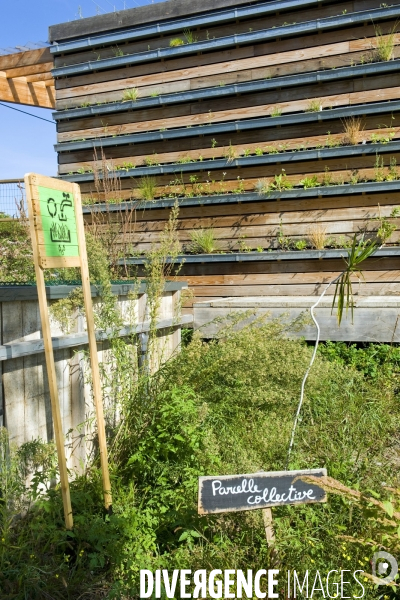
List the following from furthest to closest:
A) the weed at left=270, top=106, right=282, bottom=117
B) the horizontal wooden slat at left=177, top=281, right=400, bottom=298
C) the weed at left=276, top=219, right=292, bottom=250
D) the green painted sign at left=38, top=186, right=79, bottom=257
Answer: the weed at left=270, top=106, right=282, bottom=117
the weed at left=276, top=219, right=292, bottom=250
the horizontal wooden slat at left=177, top=281, right=400, bottom=298
the green painted sign at left=38, top=186, right=79, bottom=257

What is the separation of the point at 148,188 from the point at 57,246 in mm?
5252

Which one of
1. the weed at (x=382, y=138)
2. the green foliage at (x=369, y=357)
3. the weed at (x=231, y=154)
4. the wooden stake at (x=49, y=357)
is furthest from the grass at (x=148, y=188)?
the wooden stake at (x=49, y=357)

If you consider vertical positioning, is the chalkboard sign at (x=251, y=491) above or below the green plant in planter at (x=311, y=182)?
below

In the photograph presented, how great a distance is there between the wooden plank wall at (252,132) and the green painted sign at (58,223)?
14.7 ft

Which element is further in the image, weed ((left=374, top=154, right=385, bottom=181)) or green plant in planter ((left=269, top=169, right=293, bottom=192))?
green plant in planter ((left=269, top=169, right=293, bottom=192))

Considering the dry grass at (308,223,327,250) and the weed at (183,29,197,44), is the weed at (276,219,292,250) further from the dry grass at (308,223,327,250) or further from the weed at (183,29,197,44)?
the weed at (183,29,197,44)

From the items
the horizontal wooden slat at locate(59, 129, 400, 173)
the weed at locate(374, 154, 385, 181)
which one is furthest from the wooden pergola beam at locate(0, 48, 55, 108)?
the weed at locate(374, 154, 385, 181)

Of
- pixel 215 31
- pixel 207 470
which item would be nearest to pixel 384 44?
pixel 215 31

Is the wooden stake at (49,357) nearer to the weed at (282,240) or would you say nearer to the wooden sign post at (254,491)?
the wooden sign post at (254,491)

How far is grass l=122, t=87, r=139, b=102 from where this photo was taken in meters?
8.93

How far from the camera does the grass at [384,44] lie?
7.29 m

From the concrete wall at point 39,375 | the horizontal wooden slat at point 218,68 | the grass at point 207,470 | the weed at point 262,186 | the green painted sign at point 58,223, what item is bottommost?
the grass at point 207,470

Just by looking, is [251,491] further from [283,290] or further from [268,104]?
[268,104]

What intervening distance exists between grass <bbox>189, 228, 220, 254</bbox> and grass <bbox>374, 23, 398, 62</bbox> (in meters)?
3.02
